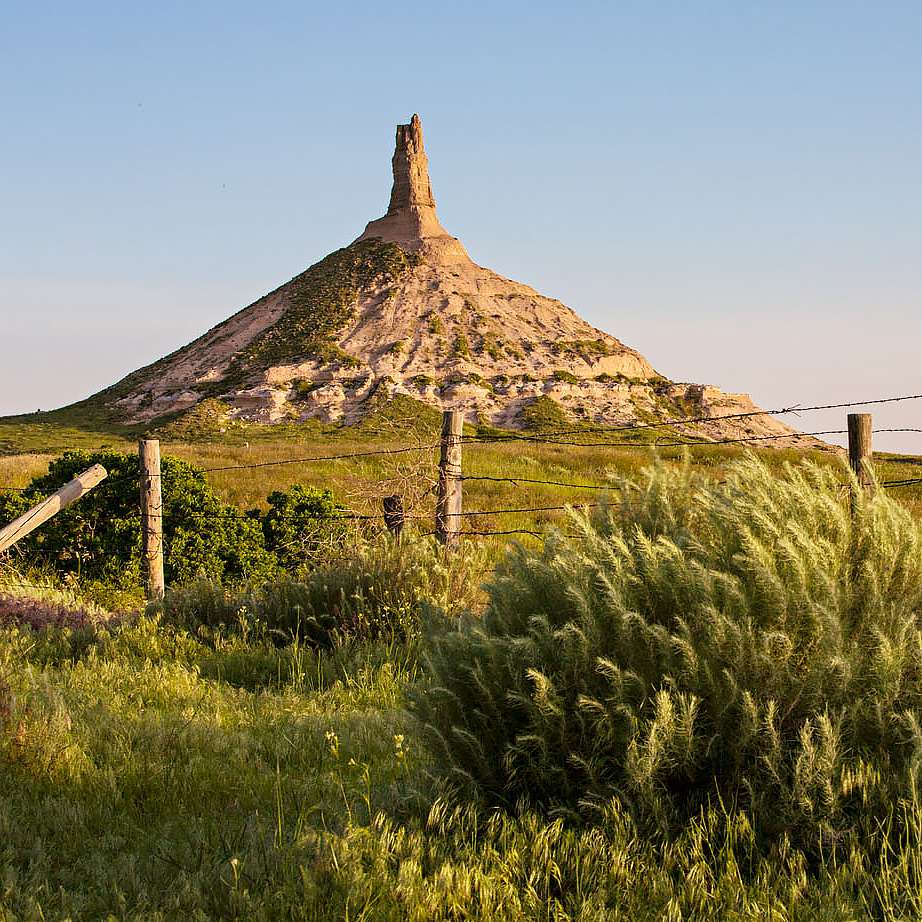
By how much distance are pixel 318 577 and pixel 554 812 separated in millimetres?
5148

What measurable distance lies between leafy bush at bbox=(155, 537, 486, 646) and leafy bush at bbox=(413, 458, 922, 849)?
367 cm

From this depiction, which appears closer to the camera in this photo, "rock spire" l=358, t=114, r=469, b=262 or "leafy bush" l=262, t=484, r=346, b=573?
"leafy bush" l=262, t=484, r=346, b=573

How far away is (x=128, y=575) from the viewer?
1232 centimetres

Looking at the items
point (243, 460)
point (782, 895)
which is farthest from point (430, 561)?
point (243, 460)

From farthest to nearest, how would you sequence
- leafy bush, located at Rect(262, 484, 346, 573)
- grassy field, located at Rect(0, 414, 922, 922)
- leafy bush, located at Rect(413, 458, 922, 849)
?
leafy bush, located at Rect(262, 484, 346, 573) → leafy bush, located at Rect(413, 458, 922, 849) → grassy field, located at Rect(0, 414, 922, 922)

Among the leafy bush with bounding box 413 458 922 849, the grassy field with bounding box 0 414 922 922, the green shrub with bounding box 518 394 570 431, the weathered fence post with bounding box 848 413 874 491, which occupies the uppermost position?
the green shrub with bounding box 518 394 570 431

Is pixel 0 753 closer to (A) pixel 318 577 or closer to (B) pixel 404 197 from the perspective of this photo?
(A) pixel 318 577

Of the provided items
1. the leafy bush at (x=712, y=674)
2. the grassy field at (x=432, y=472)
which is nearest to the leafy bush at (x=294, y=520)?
the grassy field at (x=432, y=472)

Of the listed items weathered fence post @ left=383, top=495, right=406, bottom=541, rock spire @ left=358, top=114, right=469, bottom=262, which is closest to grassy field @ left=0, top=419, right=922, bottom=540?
weathered fence post @ left=383, top=495, right=406, bottom=541

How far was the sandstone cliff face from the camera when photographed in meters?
82.7

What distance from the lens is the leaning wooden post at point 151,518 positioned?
10.8m

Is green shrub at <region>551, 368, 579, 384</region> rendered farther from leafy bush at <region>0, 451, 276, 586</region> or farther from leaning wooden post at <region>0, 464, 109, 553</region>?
leaning wooden post at <region>0, 464, 109, 553</region>

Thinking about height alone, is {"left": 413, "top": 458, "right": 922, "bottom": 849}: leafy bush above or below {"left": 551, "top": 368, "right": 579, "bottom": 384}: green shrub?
below

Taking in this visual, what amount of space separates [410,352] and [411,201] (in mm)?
32970
